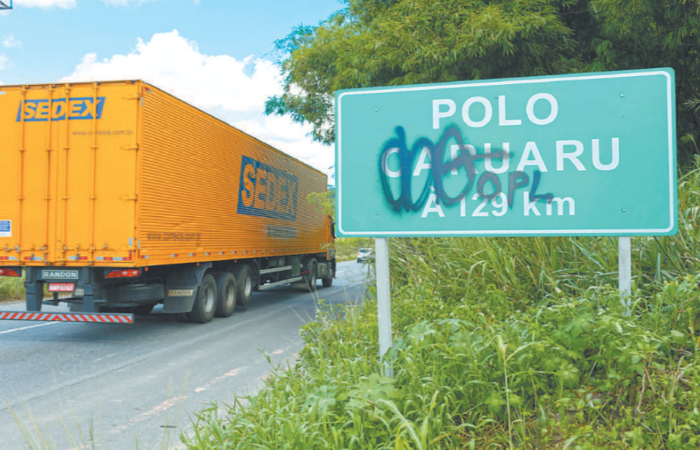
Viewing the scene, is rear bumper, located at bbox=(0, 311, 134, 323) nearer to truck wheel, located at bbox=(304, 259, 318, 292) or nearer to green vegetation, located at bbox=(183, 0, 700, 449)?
green vegetation, located at bbox=(183, 0, 700, 449)

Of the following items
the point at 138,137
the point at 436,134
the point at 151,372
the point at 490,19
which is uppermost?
the point at 490,19

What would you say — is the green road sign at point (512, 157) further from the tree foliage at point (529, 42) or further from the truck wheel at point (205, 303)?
the truck wheel at point (205, 303)

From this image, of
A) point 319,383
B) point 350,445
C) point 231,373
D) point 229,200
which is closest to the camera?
point 350,445

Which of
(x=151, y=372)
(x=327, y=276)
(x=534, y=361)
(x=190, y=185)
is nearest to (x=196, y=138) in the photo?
(x=190, y=185)

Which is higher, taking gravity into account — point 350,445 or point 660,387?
point 660,387

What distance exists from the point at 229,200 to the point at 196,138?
1.90m

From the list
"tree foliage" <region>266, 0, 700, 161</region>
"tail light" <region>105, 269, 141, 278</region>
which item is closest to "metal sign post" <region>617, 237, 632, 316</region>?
"tree foliage" <region>266, 0, 700, 161</region>

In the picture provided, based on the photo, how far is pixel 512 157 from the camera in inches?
133

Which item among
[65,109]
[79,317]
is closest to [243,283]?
[79,317]

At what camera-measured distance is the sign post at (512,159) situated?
129 inches

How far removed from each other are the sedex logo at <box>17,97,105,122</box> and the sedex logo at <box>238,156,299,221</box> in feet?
14.4

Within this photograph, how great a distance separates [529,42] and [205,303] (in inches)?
300

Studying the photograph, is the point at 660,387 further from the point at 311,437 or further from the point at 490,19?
the point at 490,19

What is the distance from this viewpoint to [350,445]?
8.31 ft
